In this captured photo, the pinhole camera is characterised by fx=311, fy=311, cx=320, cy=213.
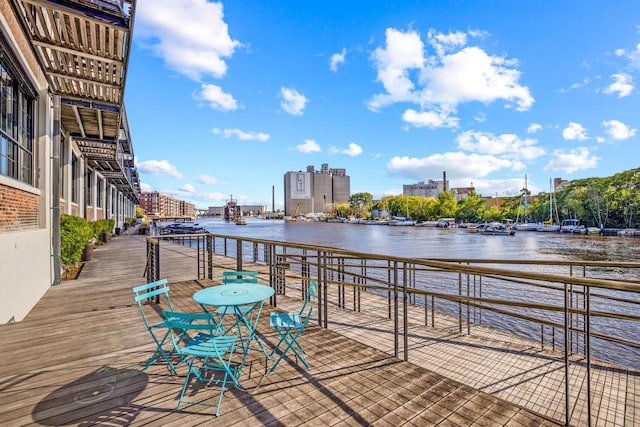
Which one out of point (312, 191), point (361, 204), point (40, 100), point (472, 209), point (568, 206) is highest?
point (312, 191)

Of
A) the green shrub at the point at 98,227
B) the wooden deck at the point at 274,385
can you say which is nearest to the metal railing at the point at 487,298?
the wooden deck at the point at 274,385

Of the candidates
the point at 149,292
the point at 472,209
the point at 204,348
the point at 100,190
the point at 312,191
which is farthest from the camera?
the point at 312,191

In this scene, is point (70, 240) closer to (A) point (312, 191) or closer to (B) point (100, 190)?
(B) point (100, 190)

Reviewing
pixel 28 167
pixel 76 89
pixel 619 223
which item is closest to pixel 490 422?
pixel 28 167

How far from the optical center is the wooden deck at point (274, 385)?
88.9 inches

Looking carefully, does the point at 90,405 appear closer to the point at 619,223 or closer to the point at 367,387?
the point at 367,387

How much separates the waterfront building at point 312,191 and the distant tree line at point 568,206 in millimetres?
71879

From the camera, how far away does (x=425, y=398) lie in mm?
2484

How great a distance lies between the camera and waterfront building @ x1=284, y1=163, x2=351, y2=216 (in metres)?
157

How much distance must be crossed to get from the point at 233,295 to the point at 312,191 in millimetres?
157425

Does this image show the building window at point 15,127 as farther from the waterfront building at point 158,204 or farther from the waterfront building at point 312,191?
the waterfront building at point 312,191

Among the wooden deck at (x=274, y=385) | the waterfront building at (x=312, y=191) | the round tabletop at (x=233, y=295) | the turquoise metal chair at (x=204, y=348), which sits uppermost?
the waterfront building at (x=312, y=191)

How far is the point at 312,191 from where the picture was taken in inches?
6299

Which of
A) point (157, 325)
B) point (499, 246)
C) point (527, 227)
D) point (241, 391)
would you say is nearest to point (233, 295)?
point (157, 325)
